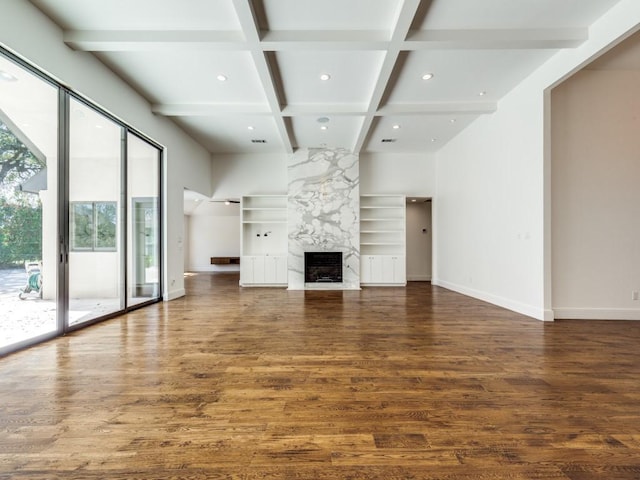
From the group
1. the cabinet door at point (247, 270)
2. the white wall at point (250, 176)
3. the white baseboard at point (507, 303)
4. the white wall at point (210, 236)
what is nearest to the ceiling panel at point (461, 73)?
the white baseboard at point (507, 303)

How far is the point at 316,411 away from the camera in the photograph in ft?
5.84

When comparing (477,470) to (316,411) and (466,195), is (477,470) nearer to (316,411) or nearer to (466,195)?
(316,411)

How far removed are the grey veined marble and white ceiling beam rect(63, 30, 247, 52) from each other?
4066 mm

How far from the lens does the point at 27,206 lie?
115 inches

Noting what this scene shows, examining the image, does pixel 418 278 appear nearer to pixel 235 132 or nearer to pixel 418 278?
pixel 418 278

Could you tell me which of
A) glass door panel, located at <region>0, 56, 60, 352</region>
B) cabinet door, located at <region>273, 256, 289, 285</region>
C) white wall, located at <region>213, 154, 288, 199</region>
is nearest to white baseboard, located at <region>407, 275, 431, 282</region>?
cabinet door, located at <region>273, 256, 289, 285</region>

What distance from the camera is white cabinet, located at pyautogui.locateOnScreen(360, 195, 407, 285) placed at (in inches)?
287

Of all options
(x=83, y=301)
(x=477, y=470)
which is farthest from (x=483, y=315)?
(x=83, y=301)

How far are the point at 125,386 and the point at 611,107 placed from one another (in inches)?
255

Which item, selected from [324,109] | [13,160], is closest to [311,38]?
[324,109]

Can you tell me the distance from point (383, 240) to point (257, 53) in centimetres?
533

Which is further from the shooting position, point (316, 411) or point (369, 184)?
point (369, 184)

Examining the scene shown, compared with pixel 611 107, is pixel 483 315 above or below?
below

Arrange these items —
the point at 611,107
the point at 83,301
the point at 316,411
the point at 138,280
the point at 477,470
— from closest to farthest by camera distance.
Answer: the point at 477,470 → the point at 316,411 → the point at 83,301 → the point at 611,107 → the point at 138,280
